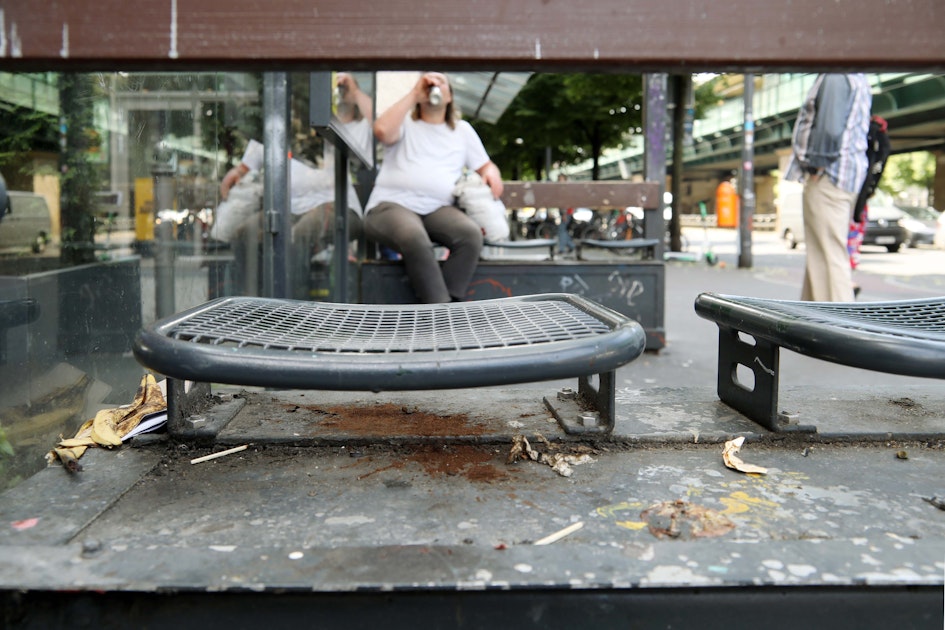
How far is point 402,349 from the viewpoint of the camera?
1.61 meters

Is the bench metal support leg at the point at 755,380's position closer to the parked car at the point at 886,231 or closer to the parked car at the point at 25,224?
the parked car at the point at 25,224

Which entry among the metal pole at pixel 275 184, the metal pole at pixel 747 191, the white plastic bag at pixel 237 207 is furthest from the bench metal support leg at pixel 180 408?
the metal pole at pixel 747 191

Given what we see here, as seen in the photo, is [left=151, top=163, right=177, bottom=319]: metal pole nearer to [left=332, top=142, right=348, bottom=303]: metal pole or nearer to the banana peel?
the banana peel

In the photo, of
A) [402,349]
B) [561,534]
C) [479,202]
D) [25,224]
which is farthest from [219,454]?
[479,202]

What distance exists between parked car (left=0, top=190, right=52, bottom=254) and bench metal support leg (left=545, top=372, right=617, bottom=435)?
1.44 m

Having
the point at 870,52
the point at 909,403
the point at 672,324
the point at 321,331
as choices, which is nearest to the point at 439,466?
the point at 321,331

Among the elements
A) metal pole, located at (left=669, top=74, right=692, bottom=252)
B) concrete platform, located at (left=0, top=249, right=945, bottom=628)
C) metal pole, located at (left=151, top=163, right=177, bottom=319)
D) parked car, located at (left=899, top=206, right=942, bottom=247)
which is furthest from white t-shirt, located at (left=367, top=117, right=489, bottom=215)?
parked car, located at (left=899, top=206, right=942, bottom=247)

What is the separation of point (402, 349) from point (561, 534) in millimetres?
456

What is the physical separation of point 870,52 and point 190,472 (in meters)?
1.41

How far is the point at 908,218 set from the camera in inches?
981

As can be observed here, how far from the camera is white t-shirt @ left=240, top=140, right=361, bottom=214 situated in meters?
4.11

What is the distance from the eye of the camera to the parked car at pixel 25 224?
7.22 feet

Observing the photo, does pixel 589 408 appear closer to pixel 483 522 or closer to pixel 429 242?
pixel 483 522

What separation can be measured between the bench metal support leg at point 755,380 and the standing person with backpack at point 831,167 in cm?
421
